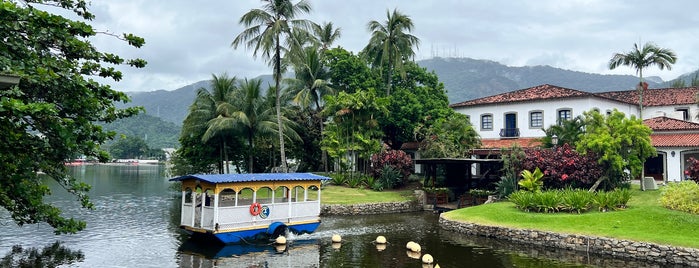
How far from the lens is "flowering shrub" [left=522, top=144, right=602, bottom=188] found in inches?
1178

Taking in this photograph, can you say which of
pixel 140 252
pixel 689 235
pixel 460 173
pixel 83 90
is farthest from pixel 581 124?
pixel 83 90

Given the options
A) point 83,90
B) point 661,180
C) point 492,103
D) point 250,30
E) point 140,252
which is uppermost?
point 250,30

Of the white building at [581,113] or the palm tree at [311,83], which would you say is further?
the palm tree at [311,83]

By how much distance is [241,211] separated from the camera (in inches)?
851

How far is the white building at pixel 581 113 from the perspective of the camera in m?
36.6

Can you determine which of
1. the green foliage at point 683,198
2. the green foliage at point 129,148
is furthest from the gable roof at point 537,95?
the green foliage at point 129,148

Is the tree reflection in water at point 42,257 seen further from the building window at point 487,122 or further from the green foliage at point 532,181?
the building window at point 487,122

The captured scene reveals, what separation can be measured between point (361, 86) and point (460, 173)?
13066mm

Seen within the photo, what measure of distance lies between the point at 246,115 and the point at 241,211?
21.0 m

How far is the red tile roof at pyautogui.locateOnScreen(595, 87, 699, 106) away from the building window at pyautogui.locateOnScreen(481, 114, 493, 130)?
10.3 meters

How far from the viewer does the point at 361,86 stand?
46.2m

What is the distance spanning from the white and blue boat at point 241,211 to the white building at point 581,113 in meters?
22.5

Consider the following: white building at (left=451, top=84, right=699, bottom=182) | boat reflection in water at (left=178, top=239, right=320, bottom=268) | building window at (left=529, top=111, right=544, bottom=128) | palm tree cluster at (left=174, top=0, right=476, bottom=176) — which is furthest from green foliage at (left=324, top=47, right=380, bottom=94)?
boat reflection in water at (left=178, top=239, right=320, bottom=268)

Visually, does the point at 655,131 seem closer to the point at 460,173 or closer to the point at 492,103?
the point at 492,103
